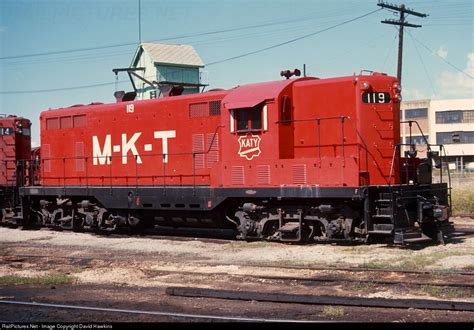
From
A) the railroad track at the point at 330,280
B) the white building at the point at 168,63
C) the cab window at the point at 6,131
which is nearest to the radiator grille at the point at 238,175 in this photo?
the railroad track at the point at 330,280

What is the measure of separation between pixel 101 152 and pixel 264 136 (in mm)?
6009

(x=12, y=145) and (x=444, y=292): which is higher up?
(x=12, y=145)

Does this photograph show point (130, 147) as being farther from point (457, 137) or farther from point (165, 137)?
point (457, 137)

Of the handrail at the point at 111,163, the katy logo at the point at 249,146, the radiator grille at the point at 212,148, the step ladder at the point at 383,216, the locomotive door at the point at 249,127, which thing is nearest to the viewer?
the step ladder at the point at 383,216

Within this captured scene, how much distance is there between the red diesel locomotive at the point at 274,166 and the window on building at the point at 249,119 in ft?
0.08

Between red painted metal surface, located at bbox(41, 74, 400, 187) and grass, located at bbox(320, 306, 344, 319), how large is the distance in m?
5.71

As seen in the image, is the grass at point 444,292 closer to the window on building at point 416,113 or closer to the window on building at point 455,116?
the window on building at point 455,116

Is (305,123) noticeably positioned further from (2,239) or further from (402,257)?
(2,239)

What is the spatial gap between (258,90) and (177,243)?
4310 mm

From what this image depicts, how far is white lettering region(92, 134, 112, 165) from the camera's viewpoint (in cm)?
1700

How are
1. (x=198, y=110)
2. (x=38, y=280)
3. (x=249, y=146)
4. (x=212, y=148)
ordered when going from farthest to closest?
(x=198, y=110), (x=212, y=148), (x=249, y=146), (x=38, y=280)

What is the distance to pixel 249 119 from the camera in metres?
13.7

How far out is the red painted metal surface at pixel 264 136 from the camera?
1290 cm

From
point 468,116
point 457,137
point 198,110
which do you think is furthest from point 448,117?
point 198,110
